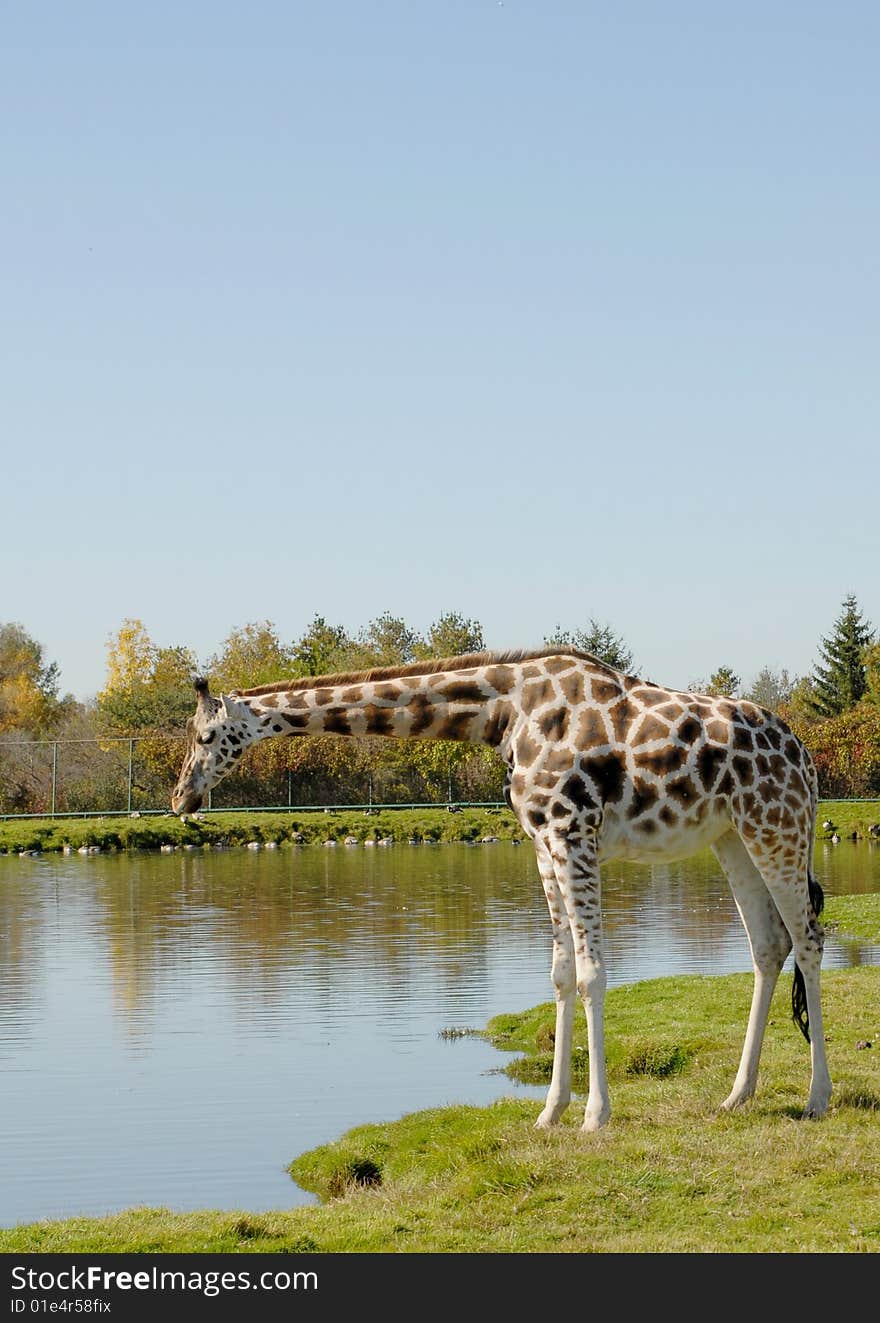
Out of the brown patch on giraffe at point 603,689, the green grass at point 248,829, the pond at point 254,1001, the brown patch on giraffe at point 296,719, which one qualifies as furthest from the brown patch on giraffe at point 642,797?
the green grass at point 248,829

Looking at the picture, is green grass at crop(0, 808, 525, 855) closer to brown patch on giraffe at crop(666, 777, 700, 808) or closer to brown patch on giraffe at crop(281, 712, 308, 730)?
brown patch on giraffe at crop(281, 712, 308, 730)

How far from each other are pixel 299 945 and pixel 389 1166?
15.0 m

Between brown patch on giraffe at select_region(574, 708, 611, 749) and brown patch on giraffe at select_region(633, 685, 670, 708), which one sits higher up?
brown patch on giraffe at select_region(633, 685, 670, 708)

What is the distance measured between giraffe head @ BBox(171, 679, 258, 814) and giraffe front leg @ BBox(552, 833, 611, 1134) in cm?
245

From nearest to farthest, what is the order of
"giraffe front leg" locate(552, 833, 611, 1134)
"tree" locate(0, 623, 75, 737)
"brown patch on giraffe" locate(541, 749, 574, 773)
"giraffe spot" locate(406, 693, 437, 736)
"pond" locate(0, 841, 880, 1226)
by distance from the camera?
1. "giraffe front leg" locate(552, 833, 611, 1134)
2. "brown patch on giraffe" locate(541, 749, 574, 773)
3. "giraffe spot" locate(406, 693, 437, 736)
4. "pond" locate(0, 841, 880, 1226)
5. "tree" locate(0, 623, 75, 737)

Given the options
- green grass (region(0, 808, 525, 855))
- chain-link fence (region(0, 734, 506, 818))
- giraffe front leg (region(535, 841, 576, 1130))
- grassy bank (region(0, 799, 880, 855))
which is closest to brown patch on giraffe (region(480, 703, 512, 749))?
giraffe front leg (region(535, 841, 576, 1130))

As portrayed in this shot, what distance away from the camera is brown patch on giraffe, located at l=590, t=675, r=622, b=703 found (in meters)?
11.2

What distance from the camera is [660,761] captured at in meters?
10.9

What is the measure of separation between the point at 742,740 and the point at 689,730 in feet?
1.29

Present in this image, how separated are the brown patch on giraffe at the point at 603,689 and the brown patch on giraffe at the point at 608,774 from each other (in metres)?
0.45

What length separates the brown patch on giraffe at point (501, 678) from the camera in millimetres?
11430

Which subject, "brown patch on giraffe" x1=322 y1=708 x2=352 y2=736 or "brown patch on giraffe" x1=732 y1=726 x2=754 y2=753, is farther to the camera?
"brown patch on giraffe" x1=322 y1=708 x2=352 y2=736

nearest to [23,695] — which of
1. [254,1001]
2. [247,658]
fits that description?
[247,658]

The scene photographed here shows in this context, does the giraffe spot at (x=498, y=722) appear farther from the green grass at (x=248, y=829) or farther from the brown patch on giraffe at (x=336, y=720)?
the green grass at (x=248, y=829)
